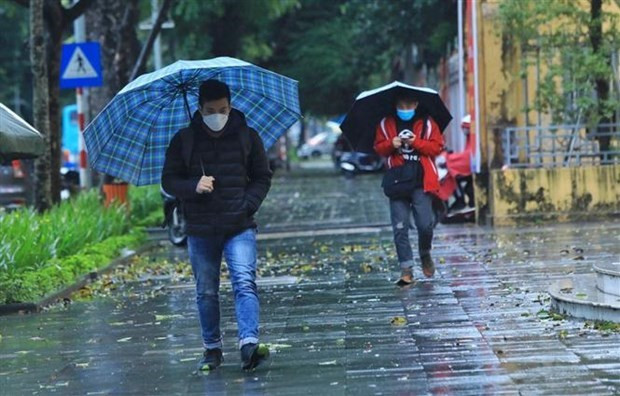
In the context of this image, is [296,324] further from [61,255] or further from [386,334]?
[61,255]

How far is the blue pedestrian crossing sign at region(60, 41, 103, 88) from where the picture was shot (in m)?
18.6

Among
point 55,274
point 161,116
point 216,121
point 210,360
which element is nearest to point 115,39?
point 55,274

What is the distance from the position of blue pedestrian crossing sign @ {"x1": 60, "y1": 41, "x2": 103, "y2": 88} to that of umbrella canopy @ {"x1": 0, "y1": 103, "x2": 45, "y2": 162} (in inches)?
314

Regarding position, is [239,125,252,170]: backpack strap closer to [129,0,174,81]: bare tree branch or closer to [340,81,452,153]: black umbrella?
[340,81,452,153]: black umbrella

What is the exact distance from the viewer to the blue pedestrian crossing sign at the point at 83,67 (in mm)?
18609

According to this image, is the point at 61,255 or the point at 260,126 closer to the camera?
the point at 260,126

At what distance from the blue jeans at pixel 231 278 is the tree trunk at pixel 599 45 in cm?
1100

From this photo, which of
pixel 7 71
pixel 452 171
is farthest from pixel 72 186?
pixel 7 71

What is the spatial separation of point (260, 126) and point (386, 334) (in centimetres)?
173

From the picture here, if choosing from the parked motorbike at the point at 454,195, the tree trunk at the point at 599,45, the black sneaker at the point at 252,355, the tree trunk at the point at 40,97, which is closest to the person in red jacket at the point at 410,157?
the black sneaker at the point at 252,355

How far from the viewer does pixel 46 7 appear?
17.8m

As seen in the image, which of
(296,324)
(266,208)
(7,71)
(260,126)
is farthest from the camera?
(7,71)

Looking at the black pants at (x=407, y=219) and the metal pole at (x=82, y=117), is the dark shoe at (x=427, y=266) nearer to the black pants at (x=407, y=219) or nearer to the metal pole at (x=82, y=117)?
the black pants at (x=407, y=219)

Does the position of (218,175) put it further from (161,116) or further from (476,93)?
(476,93)
